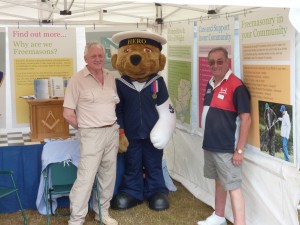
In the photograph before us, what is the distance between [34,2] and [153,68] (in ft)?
4.87

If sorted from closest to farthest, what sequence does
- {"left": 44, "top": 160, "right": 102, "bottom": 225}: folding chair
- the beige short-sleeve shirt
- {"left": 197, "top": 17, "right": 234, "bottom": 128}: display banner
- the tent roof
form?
the beige short-sleeve shirt < {"left": 197, "top": 17, "right": 234, "bottom": 128}: display banner < {"left": 44, "top": 160, "right": 102, "bottom": 225}: folding chair < the tent roof

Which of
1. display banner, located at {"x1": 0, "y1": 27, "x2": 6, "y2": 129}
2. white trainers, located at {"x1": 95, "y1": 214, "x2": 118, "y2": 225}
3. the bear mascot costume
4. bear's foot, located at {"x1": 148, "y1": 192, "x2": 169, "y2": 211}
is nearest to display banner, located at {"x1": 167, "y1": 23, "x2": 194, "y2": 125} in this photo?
the bear mascot costume

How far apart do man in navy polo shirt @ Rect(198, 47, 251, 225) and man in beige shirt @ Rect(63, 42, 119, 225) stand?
0.74 m

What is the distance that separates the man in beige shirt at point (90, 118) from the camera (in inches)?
127

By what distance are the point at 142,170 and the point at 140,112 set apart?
0.61 m

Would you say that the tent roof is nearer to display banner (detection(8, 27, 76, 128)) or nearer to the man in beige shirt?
display banner (detection(8, 27, 76, 128))

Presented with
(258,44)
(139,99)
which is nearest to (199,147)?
(139,99)

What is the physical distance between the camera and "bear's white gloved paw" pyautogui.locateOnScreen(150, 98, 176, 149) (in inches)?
149

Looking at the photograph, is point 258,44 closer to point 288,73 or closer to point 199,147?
point 288,73

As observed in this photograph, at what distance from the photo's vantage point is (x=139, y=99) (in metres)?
3.75

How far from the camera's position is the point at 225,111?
3094 millimetres

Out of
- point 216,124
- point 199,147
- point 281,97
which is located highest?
point 281,97

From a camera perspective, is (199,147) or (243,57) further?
(199,147)

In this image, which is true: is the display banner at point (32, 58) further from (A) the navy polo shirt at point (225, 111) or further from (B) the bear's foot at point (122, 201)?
(A) the navy polo shirt at point (225, 111)
